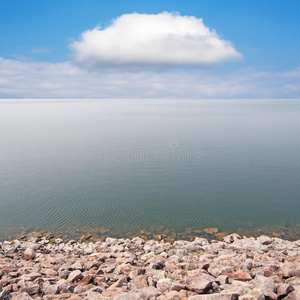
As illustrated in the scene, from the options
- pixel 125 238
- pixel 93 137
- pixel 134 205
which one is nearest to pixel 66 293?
pixel 125 238

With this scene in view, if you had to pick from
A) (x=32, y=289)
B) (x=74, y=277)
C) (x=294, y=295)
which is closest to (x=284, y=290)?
(x=294, y=295)

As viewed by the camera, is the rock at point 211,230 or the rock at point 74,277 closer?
the rock at point 74,277

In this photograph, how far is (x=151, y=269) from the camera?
961 cm

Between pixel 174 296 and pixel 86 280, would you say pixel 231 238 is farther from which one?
pixel 86 280

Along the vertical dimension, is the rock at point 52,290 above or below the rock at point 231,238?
above

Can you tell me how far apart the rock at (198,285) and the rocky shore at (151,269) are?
0.03 metres

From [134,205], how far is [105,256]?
7158 mm

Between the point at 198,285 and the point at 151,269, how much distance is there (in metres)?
2.30

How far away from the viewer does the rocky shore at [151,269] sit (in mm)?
7582

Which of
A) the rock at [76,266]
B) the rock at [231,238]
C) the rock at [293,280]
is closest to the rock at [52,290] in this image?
the rock at [76,266]

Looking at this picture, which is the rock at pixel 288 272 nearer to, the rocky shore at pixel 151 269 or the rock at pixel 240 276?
the rocky shore at pixel 151 269

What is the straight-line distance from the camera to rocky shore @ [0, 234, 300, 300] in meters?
7.58

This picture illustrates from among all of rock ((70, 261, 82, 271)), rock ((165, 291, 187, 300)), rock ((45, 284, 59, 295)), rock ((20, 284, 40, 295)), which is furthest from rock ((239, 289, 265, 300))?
rock ((20, 284, 40, 295))

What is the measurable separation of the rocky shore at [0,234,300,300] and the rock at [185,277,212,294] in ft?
0.09
